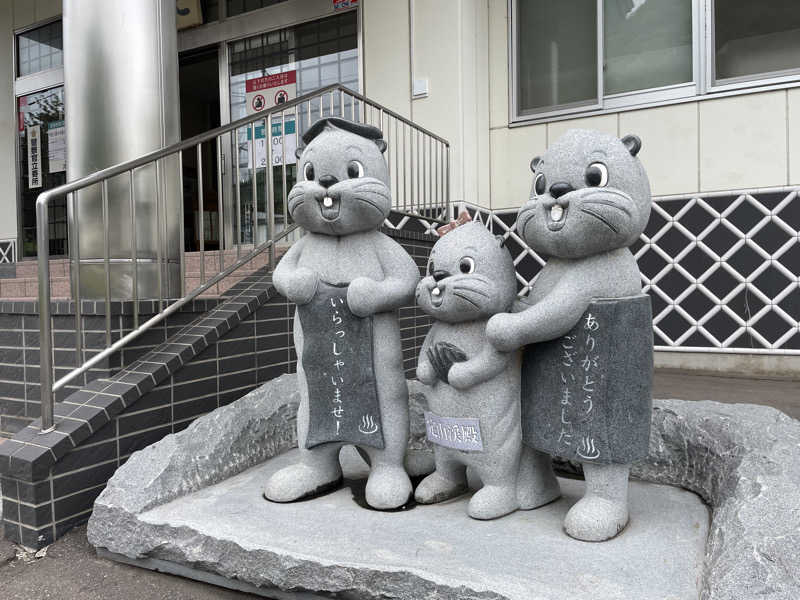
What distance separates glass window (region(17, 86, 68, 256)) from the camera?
7.77m

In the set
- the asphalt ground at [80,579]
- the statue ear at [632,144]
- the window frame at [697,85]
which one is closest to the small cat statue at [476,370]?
the statue ear at [632,144]

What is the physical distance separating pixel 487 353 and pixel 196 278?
2997 millimetres

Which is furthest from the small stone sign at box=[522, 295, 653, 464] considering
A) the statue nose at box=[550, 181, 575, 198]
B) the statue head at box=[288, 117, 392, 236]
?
the statue head at box=[288, 117, 392, 236]

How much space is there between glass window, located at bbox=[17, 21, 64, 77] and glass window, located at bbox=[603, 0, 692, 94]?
667 centimetres

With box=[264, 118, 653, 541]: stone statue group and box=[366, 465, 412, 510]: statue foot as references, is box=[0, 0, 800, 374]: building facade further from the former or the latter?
box=[366, 465, 412, 510]: statue foot

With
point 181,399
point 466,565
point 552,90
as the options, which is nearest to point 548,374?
point 466,565

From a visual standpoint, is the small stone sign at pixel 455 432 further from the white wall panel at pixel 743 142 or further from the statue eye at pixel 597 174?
the white wall panel at pixel 743 142

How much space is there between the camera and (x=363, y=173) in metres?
2.61

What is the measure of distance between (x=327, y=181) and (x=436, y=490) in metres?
1.38

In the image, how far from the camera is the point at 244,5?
22.7 ft

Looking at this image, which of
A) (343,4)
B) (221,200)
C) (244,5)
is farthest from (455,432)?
(244,5)

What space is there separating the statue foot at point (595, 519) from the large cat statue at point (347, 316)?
696 millimetres

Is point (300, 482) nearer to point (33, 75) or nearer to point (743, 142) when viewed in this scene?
point (743, 142)

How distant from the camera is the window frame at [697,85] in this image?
5242 millimetres
